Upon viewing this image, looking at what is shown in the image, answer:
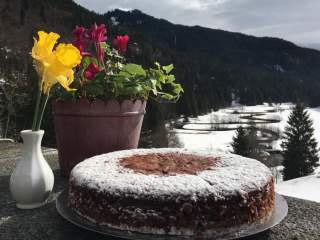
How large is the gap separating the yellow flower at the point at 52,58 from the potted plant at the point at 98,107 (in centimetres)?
49

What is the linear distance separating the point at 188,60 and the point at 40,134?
367 ft

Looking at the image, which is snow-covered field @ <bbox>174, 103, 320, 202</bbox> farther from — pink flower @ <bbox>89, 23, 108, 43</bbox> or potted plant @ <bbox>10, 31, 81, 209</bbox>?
potted plant @ <bbox>10, 31, 81, 209</bbox>

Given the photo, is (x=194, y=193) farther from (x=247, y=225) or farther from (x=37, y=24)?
(x=37, y=24)

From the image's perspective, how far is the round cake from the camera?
136cm

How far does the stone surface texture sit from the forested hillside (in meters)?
2.77

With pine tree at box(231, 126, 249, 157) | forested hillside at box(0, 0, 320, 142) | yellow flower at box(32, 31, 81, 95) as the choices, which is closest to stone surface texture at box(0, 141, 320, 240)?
yellow flower at box(32, 31, 81, 95)

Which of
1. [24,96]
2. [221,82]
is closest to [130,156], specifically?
[24,96]

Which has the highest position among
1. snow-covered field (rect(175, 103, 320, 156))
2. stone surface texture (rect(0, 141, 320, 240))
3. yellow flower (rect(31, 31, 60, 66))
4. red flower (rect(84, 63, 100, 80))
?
yellow flower (rect(31, 31, 60, 66))

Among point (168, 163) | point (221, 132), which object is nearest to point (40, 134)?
point (168, 163)

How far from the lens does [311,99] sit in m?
123

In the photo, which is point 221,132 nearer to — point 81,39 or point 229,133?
point 229,133

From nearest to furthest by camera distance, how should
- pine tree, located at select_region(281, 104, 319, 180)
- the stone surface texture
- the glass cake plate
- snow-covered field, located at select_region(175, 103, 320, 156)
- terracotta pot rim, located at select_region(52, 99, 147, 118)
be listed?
1. the glass cake plate
2. the stone surface texture
3. terracotta pot rim, located at select_region(52, 99, 147, 118)
4. pine tree, located at select_region(281, 104, 319, 180)
5. snow-covered field, located at select_region(175, 103, 320, 156)

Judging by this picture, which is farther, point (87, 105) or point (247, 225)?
point (87, 105)

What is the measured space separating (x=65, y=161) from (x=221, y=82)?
105410 mm
